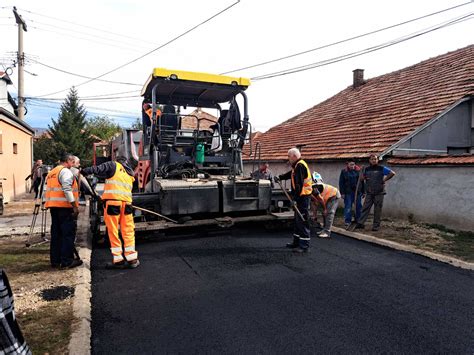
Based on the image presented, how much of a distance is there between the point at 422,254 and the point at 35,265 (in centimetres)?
569

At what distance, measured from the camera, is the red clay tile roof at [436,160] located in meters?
7.56

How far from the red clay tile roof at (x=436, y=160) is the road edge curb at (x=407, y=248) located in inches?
95.0

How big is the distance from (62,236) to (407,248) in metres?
5.27

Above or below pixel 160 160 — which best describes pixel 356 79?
above

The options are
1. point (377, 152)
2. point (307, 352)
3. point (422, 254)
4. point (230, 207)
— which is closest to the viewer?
point (307, 352)

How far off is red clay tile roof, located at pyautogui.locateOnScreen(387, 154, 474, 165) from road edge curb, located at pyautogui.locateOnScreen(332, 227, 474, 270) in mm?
2413

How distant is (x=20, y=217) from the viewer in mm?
10211

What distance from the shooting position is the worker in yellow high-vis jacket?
16.9 feet

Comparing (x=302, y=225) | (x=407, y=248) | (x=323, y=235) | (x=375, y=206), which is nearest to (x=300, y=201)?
(x=302, y=225)

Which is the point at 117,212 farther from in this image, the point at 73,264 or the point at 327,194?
the point at 327,194

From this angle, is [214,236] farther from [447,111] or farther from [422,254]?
[447,111]

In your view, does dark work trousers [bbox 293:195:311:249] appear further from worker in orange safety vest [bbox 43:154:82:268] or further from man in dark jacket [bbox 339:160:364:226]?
worker in orange safety vest [bbox 43:154:82:268]

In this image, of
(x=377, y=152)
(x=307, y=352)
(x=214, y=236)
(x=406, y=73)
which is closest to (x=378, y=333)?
(x=307, y=352)

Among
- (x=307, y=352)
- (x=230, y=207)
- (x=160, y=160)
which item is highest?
(x=160, y=160)
